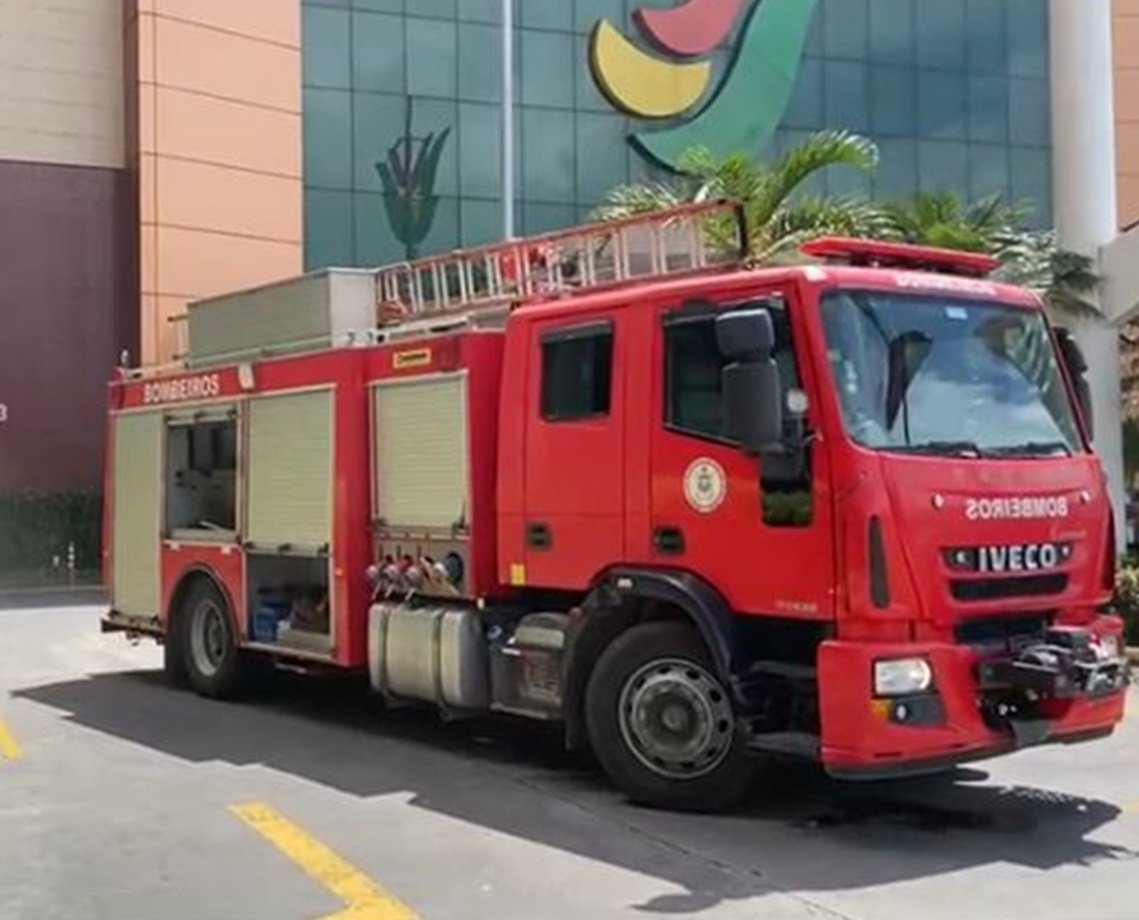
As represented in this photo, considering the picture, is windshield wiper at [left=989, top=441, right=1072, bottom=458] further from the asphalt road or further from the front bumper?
the asphalt road

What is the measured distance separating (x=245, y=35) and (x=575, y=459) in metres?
26.5

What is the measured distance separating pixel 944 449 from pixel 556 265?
3.18m

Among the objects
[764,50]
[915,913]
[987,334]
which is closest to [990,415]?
[987,334]

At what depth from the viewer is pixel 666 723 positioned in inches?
329

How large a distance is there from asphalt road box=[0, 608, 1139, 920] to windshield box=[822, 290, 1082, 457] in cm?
198

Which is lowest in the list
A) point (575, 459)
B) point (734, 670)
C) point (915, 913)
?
point (915, 913)

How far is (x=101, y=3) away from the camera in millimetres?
33188

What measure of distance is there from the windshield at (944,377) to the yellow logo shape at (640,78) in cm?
3064

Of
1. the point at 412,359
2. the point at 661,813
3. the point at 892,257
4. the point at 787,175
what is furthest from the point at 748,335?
the point at 787,175

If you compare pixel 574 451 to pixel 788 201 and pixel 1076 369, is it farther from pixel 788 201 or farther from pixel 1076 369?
pixel 788 201

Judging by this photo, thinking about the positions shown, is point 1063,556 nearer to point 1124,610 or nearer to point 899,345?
point 899,345

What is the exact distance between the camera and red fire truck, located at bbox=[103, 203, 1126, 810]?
7.62 m

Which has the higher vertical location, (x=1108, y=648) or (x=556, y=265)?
(x=556, y=265)

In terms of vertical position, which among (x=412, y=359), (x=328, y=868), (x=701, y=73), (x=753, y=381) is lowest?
(x=328, y=868)
